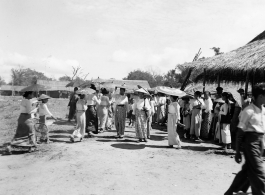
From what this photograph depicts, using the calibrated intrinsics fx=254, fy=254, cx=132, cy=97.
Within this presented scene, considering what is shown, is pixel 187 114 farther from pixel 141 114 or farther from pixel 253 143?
pixel 253 143

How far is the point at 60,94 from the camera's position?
173ft

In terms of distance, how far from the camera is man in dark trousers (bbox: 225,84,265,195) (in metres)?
3.55

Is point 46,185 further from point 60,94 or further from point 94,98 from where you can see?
point 60,94

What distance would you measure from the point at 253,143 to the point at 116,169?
3043 millimetres

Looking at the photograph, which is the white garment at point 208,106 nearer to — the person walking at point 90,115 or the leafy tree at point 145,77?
the person walking at point 90,115

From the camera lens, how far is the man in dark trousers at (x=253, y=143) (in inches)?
140

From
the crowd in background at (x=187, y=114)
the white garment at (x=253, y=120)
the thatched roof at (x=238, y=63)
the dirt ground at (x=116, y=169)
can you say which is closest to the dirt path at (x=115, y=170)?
the dirt ground at (x=116, y=169)

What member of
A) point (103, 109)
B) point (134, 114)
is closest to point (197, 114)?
point (134, 114)

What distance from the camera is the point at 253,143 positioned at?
366 centimetres

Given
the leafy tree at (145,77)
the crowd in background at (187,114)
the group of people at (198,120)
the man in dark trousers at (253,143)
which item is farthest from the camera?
the leafy tree at (145,77)

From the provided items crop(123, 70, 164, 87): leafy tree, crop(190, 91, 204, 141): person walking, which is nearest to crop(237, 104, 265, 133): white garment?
crop(190, 91, 204, 141): person walking

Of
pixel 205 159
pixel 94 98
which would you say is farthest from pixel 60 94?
pixel 205 159

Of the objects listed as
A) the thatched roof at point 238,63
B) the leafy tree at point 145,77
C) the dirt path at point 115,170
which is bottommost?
the dirt path at point 115,170

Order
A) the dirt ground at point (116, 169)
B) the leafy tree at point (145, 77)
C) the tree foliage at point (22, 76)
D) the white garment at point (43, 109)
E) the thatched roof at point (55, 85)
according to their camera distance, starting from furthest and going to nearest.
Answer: the tree foliage at point (22, 76) < the leafy tree at point (145, 77) < the thatched roof at point (55, 85) < the white garment at point (43, 109) < the dirt ground at point (116, 169)
